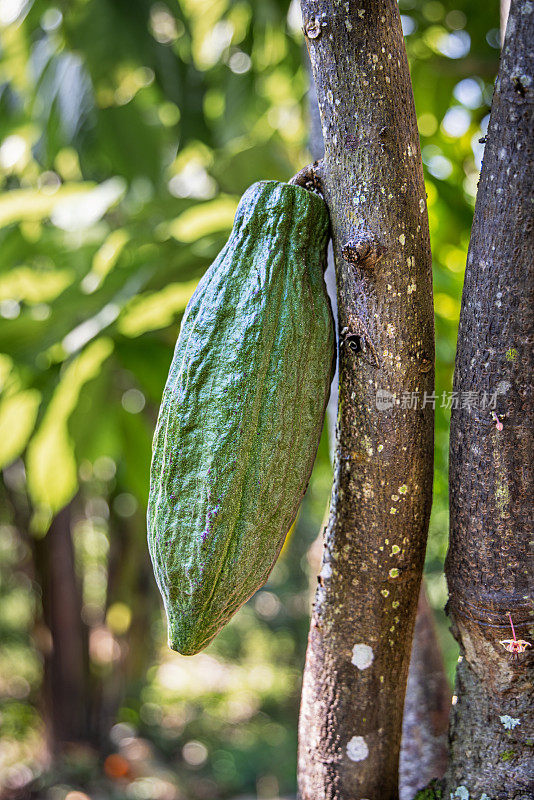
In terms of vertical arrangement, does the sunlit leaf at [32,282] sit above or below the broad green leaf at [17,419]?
above

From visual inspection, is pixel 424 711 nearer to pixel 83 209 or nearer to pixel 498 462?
pixel 498 462

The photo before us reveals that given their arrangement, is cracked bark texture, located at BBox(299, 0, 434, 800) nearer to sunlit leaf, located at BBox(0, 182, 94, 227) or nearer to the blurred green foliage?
the blurred green foliage

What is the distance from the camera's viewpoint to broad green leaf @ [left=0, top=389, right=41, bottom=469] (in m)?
1.43

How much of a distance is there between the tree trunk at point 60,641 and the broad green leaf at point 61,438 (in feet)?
8.52

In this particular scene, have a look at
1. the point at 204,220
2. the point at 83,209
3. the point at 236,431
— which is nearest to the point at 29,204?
the point at 83,209

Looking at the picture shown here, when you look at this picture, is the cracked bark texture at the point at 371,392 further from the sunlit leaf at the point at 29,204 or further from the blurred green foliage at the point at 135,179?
the sunlit leaf at the point at 29,204

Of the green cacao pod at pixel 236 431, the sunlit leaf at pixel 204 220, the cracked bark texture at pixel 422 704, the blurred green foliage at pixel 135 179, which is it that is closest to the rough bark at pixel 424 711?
the cracked bark texture at pixel 422 704

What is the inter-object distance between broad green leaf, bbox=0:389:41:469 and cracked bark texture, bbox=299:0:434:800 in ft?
2.90

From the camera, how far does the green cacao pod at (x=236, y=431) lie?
65cm

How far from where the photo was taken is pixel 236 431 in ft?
2.15

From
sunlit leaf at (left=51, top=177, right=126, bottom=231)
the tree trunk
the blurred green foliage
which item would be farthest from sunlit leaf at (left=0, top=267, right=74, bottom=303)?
the tree trunk

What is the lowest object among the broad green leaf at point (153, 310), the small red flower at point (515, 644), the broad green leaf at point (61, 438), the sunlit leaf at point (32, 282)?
the small red flower at point (515, 644)

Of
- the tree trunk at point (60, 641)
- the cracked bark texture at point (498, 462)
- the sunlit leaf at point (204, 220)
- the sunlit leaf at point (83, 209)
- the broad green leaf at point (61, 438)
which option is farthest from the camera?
the tree trunk at point (60, 641)

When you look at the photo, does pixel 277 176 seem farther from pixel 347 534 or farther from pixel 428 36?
pixel 347 534
